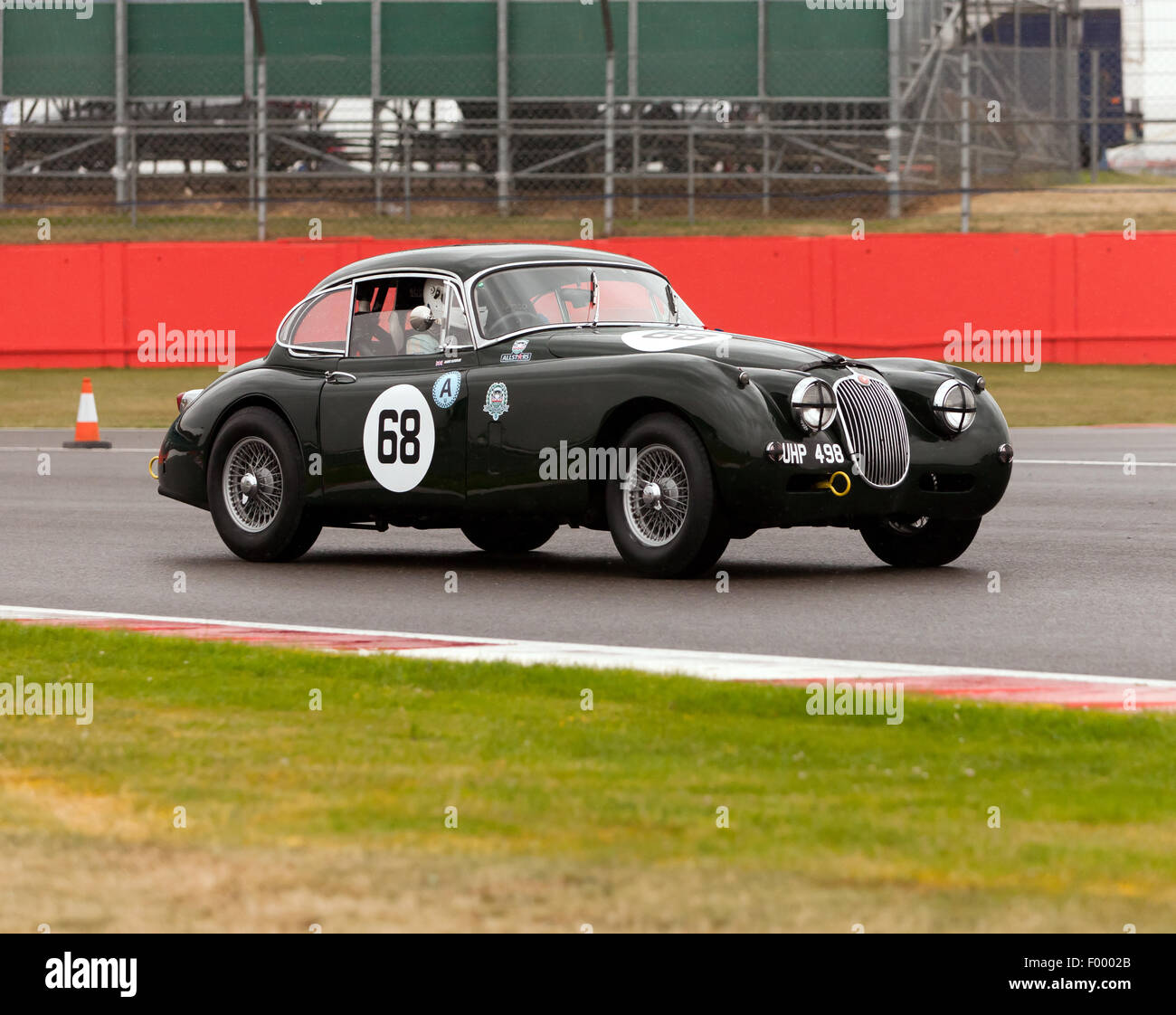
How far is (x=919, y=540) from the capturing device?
409 inches

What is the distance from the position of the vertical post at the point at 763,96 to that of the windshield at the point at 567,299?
15.7 meters

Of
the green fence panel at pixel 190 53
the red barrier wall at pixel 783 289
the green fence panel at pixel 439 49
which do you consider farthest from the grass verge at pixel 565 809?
the green fence panel at pixel 190 53

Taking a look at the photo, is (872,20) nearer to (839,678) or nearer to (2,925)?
(839,678)

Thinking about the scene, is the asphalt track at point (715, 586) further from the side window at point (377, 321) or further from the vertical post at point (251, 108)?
the vertical post at point (251, 108)

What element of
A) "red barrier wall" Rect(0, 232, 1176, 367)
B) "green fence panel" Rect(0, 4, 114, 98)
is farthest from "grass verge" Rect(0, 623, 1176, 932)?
"green fence panel" Rect(0, 4, 114, 98)

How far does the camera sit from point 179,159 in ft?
88.7

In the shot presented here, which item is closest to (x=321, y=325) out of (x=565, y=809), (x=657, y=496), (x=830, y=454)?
(x=657, y=496)

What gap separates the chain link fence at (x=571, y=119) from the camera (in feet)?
85.2

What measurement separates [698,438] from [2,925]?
217 inches

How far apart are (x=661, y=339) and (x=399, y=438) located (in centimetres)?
136

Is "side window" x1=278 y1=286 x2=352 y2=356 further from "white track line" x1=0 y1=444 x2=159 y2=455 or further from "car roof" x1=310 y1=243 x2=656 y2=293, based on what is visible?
"white track line" x1=0 y1=444 x2=159 y2=455

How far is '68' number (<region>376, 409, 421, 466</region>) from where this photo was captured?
10125 millimetres

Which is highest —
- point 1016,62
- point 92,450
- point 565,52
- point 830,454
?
point 565,52

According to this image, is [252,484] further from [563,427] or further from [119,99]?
[119,99]
